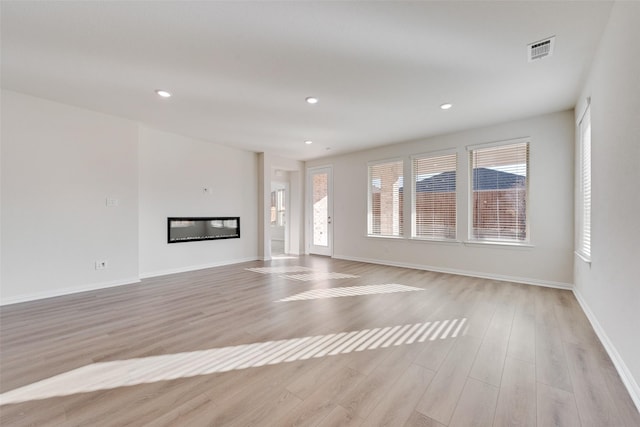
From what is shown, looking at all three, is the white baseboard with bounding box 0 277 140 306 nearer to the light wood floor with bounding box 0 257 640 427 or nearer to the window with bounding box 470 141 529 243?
the light wood floor with bounding box 0 257 640 427

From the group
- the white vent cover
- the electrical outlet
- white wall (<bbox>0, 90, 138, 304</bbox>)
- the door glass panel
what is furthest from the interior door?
the white vent cover

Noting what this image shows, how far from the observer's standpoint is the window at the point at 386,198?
598 cm

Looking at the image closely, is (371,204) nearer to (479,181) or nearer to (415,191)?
(415,191)

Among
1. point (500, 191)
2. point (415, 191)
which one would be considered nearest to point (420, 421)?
point (500, 191)

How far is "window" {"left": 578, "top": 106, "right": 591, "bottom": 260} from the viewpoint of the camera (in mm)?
3180

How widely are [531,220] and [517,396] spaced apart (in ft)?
11.7

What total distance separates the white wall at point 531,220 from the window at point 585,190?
1.49ft

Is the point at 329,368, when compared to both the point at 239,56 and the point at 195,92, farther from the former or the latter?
the point at 195,92

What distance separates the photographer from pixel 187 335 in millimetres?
2562

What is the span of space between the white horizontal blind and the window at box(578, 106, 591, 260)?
1.80 m

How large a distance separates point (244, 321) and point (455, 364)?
2.05m

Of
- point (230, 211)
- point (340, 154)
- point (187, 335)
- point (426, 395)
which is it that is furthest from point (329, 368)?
point (340, 154)

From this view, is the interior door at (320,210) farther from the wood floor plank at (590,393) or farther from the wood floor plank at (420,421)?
the wood floor plank at (420,421)

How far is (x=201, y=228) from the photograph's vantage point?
5.67m
